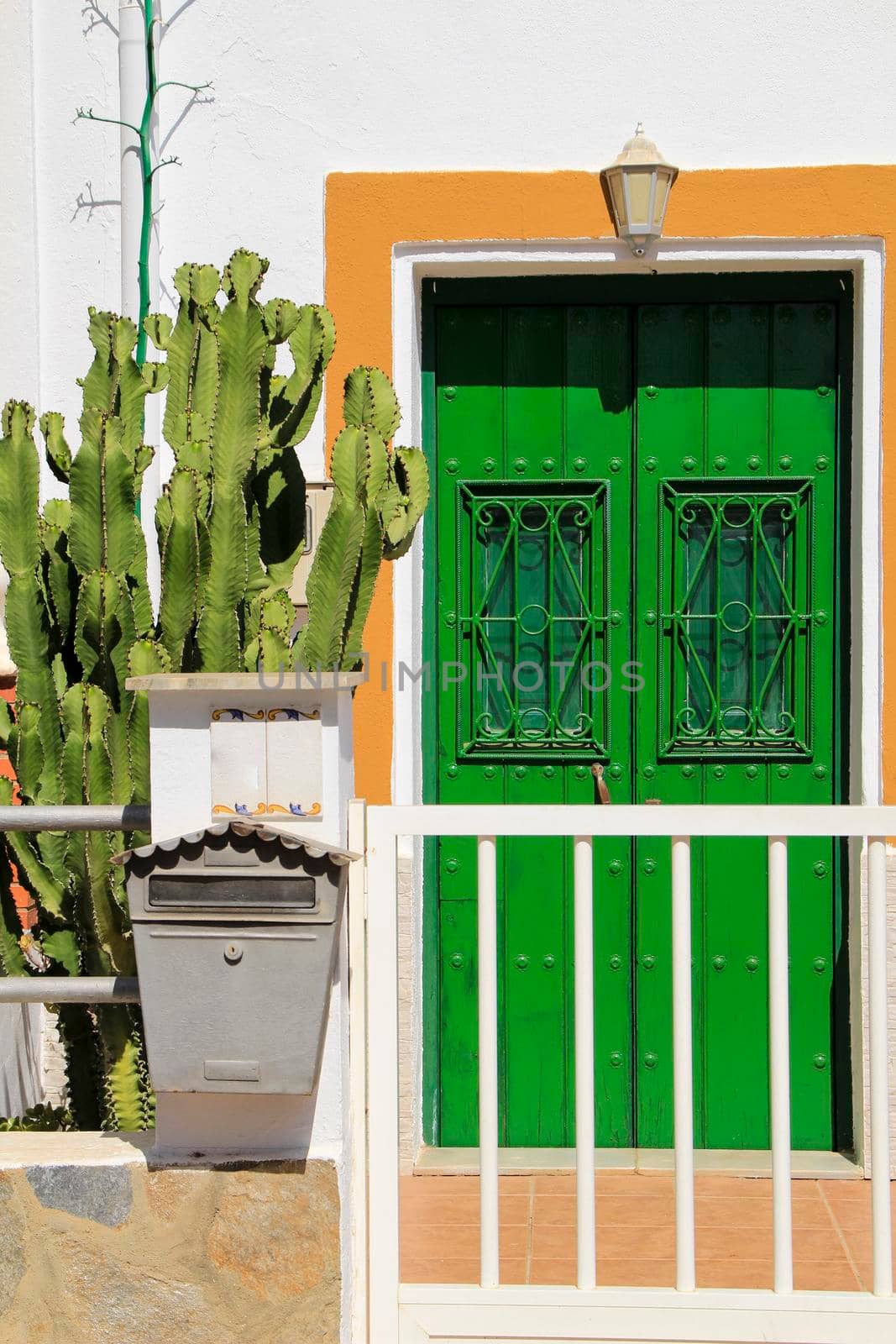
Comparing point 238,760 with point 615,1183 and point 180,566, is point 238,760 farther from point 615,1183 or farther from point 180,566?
point 615,1183

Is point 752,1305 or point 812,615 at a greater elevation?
point 812,615

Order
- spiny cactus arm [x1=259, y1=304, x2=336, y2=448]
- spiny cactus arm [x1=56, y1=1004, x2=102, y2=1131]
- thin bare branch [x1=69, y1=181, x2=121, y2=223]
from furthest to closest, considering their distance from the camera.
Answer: thin bare branch [x1=69, y1=181, x2=121, y2=223], spiny cactus arm [x1=56, y1=1004, x2=102, y2=1131], spiny cactus arm [x1=259, y1=304, x2=336, y2=448]

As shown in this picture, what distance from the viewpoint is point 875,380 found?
4988 millimetres

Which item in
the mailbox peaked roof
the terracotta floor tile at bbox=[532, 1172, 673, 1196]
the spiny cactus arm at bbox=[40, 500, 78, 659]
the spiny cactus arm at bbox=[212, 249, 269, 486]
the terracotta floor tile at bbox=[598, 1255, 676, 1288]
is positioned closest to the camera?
the mailbox peaked roof

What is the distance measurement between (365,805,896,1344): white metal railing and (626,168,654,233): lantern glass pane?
7.72 ft

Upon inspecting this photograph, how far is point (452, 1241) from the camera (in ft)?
14.8

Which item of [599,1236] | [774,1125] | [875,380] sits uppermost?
[875,380]

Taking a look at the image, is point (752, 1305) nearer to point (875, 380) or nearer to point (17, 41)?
point (875, 380)

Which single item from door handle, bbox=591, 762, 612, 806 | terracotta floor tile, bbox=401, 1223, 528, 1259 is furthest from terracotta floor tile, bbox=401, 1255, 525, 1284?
door handle, bbox=591, 762, 612, 806

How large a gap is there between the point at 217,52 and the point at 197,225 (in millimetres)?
568

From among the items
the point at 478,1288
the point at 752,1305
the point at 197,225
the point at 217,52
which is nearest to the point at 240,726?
the point at 478,1288

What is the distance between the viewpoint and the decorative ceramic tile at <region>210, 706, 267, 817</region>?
323 cm

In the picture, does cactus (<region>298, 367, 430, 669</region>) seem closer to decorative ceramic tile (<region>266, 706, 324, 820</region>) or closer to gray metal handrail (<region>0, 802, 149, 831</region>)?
decorative ceramic tile (<region>266, 706, 324, 820</region>)

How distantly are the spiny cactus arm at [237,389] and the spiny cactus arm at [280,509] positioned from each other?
12.7 inches
